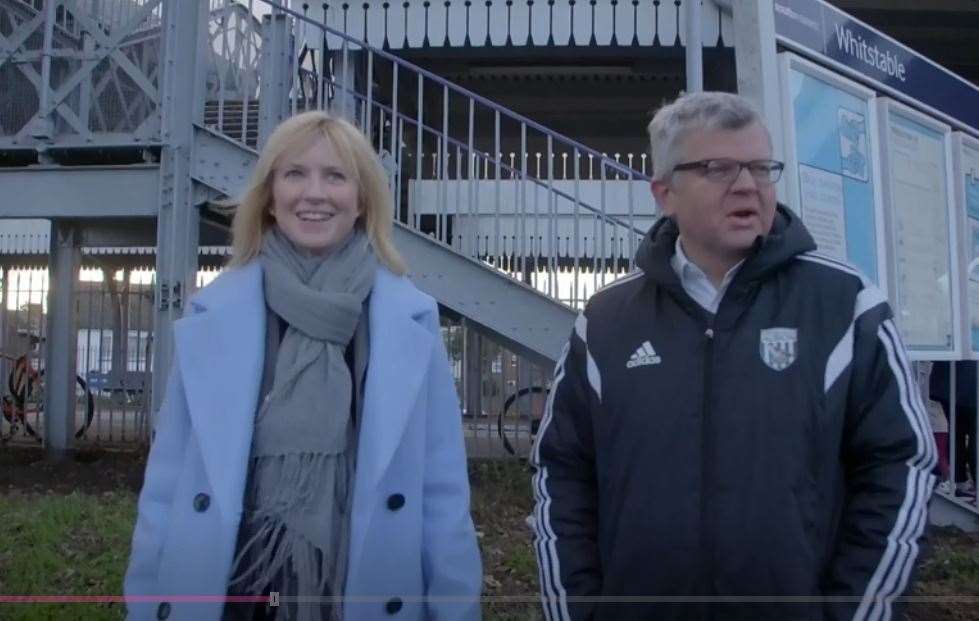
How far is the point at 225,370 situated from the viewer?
2312mm

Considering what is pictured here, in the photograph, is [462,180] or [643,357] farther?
[462,180]

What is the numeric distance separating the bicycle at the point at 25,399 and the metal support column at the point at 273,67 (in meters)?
4.59

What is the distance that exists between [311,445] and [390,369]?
23cm

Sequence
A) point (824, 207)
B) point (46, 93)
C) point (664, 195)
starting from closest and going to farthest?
point (664, 195) → point (824, 207) → point (46, 93)

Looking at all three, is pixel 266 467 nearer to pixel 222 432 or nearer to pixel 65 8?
pixel 222 432

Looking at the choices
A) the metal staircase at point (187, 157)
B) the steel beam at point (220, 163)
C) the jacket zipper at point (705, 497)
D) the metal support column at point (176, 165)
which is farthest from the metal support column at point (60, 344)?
the jacket zipper at point (705, 497)

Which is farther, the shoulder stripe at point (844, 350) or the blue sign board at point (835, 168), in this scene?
the blue sign board at point (835, 168)

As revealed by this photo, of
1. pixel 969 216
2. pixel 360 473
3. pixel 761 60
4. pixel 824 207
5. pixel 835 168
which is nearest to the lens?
pixel 360 473

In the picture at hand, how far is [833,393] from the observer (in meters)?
2.07

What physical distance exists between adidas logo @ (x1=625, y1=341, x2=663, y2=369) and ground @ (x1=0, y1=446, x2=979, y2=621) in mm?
1214

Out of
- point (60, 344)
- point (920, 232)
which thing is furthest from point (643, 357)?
point (60, 344)

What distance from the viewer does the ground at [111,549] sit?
3.74m

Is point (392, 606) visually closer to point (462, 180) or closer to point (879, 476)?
point (879, 476)

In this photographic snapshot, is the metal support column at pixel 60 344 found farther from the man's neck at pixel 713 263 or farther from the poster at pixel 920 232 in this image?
the man's neck at pixel 713 263
